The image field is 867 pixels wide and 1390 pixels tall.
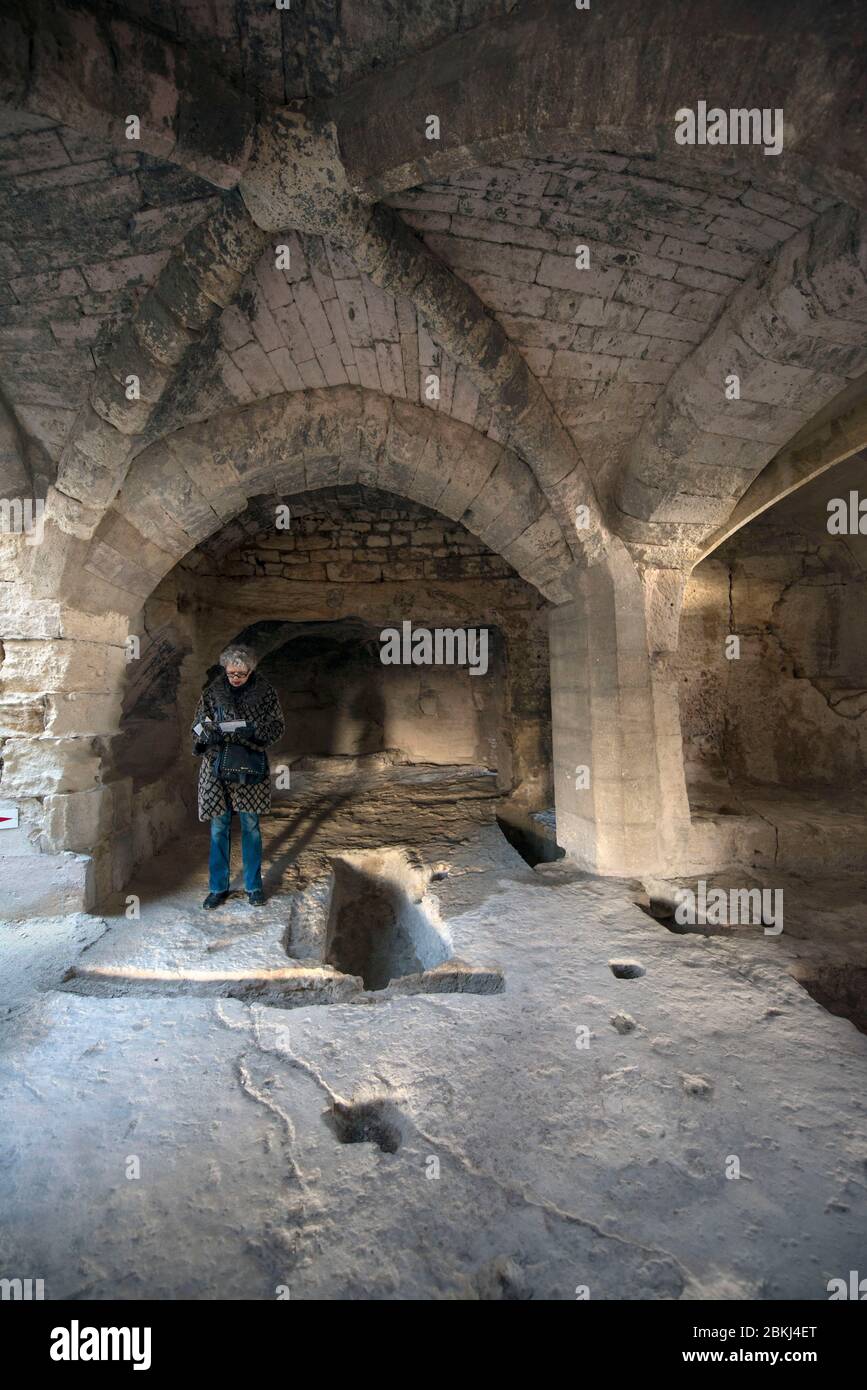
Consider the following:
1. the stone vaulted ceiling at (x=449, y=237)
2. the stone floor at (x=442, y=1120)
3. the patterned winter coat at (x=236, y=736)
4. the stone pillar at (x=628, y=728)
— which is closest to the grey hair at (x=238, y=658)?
the patterned winter coat at (x=236, y=736)

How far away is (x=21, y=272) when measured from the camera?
2.73 meters

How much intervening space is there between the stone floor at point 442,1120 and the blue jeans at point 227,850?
49cm

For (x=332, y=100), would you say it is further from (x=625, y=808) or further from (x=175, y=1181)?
(x=625, y=808)

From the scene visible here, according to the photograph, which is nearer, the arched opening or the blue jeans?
the blue jeans

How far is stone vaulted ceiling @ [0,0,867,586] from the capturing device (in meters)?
1.87

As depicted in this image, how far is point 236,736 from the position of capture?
370cm

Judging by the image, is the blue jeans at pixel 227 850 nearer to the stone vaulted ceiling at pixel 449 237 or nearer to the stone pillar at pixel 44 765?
the stone pillar at pixel 44 765

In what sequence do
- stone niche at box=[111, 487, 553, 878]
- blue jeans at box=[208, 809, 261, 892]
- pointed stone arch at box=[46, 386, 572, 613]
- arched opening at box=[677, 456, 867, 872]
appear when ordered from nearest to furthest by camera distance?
pointed stone arch at box=[46, 386, 572, 613], blue jeans at box=[208, 809, 261, 892], stone niche at box=[111, 487, 553, 878], arched opening at box=[677, 456, 867, 872]

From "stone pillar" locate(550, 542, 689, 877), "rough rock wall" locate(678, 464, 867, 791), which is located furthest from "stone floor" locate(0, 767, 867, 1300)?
"rough rock wall" locate(678, 464, 867, 791)

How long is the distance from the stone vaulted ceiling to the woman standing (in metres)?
1.20

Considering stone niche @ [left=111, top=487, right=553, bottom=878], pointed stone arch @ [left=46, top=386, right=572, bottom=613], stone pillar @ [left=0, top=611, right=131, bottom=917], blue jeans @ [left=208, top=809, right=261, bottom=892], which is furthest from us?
stone niche @ [left=111, top=487, right=553, bottom=878]

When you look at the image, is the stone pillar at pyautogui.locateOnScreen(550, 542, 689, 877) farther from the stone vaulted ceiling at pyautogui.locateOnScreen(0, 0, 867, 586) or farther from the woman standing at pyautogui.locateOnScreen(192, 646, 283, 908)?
the woman standing at pyautogui.locateOnScreen(192, 646, 283, 908)
